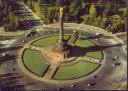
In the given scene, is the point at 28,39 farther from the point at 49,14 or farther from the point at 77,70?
the point at 77,70

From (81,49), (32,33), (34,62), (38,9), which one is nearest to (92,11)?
(81,49)

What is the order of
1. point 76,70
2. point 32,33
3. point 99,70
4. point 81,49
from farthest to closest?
1. point 32,33
2. point 81,49
3. point 76,70
4. point 99,70

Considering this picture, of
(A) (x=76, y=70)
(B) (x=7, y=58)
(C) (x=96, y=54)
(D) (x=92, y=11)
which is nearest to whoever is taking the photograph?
(A) (x=76, y=70)

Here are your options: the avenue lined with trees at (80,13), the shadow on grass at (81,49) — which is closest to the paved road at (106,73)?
the shadow on grass at (81,49)

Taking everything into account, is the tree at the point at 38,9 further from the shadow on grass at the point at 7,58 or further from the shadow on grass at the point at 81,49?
the shadow on grass at the point at 7,58

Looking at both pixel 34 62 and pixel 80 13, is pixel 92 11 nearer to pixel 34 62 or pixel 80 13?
pixel 80 13

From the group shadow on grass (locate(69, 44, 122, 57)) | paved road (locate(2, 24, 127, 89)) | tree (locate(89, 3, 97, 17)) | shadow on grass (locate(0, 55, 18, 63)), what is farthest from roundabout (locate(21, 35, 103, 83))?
tree (locate(89, 3, 97, 17))

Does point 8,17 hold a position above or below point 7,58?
above
